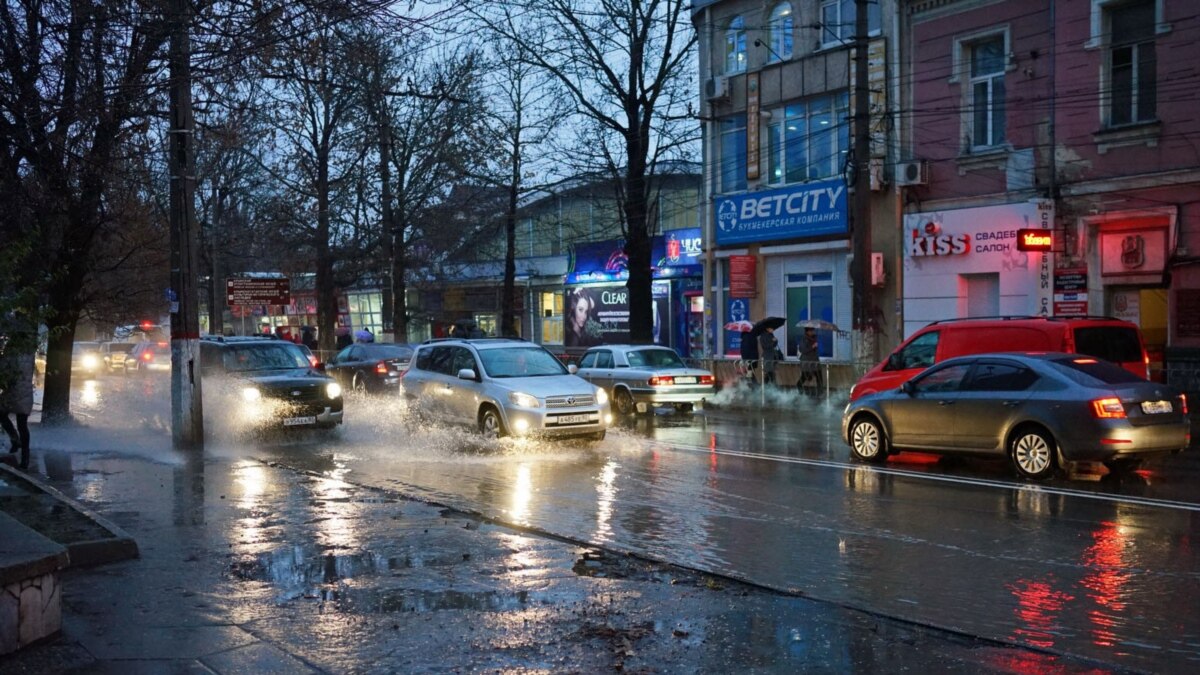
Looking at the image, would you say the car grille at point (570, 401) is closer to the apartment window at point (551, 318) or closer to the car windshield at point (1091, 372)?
the car windshield at point (1091, 372)

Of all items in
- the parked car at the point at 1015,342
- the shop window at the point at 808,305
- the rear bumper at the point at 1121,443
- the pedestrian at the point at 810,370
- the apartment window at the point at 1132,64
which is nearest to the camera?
the rear bumper at the point at 1121,443

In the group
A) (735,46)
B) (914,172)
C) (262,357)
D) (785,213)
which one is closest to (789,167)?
(785,213)

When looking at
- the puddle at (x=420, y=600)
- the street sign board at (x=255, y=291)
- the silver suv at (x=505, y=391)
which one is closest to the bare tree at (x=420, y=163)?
the street sign board at (x=255, y=291)

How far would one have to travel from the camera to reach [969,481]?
12.5 meters

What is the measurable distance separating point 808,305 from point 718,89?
673cm

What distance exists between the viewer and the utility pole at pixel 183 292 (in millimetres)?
15375

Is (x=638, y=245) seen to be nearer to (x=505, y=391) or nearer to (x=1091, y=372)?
(x=505, y=391)

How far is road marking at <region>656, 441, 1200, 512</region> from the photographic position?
1083cm

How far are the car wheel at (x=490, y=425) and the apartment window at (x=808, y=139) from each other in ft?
46.7

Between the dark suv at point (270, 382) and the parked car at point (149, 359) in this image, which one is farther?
the parked car at point (149, 359)

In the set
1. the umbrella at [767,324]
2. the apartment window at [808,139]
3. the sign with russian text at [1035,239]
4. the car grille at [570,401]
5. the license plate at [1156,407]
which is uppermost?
the apartment window at [808,139]

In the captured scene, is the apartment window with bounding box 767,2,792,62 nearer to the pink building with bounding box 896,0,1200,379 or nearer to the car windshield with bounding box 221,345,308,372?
the pink building with bounding box 896,0,1200,379

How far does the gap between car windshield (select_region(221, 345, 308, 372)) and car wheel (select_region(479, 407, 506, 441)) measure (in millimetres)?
4859

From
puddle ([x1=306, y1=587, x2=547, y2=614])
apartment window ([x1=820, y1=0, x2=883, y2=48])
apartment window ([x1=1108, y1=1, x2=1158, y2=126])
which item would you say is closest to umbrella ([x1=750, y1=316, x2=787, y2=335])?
apartment window ([x1=820, y1=0, x2=883, y2=48])
